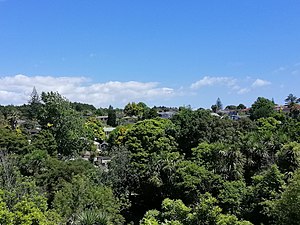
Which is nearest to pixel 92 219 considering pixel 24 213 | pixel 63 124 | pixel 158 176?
pixel 24 213

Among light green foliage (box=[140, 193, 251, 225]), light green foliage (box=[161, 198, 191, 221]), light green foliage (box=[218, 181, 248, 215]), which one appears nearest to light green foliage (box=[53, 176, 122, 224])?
light green foliage (box=[140, 193, 251, 225])

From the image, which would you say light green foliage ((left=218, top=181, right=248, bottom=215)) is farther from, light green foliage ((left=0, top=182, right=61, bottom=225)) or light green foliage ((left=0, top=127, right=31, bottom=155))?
light green foliage ((left=0, top=127, right=31, bottom=155))

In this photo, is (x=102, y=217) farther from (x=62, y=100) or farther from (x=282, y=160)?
(x=62, y=100)

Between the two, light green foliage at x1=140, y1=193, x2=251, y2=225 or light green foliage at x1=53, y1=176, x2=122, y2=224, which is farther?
light green foliage at x1=53, y1=176, x2=122, y2=224

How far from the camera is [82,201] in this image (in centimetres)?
1836

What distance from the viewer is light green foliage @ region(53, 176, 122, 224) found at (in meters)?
17.9

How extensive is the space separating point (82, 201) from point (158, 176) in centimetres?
859

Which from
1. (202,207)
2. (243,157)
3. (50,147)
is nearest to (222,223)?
(202,207)

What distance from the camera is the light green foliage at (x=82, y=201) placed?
17891mm

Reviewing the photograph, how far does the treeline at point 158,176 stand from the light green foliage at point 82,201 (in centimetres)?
5

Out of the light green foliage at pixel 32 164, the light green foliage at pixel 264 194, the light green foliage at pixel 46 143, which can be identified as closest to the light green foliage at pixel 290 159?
the light green foliage at pixel 264 194

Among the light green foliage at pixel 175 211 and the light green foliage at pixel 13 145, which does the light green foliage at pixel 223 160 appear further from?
the light green foliage at pixel 13 145

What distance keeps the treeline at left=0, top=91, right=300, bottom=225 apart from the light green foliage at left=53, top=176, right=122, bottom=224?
5 cm

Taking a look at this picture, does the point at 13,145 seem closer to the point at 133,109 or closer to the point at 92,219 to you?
the point at 92,219
